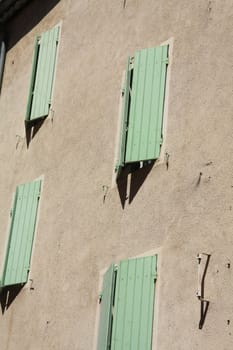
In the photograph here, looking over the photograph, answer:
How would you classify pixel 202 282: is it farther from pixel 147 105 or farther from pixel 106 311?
pixel 147 105

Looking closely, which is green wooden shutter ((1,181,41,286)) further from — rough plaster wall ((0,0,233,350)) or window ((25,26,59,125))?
window ((25,26,59,125))

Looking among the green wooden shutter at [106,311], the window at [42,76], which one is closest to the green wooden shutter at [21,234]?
the window at [42,76]

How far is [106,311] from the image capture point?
8.62 metres

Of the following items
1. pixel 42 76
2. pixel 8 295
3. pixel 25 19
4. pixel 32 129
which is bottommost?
pixel 8 295

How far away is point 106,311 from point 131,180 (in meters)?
1.47

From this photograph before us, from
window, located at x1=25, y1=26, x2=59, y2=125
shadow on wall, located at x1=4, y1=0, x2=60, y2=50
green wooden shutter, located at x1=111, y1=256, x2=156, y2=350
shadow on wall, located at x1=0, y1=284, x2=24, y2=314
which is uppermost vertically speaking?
shadow on wall, located at x1=4, y1=0, x2=60, y2=50

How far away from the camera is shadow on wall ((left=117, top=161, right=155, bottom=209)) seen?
895 centimetres

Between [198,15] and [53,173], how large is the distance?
2802 mm

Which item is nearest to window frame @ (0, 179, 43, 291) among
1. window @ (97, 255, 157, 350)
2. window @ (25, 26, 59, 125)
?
window @ (25, 26, 59, 125)

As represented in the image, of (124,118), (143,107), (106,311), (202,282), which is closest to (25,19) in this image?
(124,118)

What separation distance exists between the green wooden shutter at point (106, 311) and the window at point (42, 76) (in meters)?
3.09

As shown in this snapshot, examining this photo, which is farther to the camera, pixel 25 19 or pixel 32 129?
pixel 25 19

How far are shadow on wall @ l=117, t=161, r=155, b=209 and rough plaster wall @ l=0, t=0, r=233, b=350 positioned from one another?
88 mm

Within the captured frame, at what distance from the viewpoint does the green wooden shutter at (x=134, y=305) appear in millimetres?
8125
